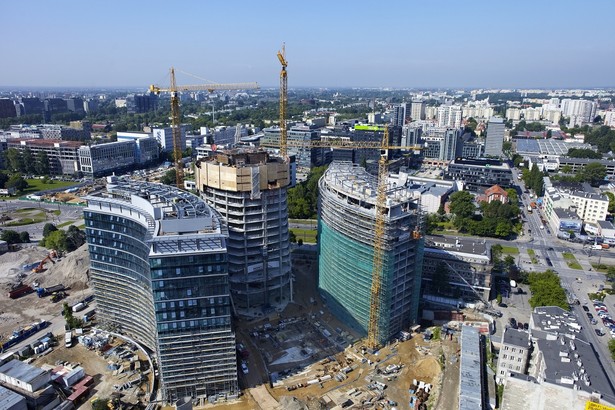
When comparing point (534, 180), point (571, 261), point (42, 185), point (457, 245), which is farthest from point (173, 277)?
point (534, 180)

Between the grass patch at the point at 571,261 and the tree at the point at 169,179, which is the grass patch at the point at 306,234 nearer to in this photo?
the grass patch at the point at 571,261

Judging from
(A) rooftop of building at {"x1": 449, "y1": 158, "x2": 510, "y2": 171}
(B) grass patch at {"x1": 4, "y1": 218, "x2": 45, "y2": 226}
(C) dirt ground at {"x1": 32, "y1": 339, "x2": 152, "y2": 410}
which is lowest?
(C) dirt ground at {"x1": 32, "y1": 339, "x2": 152, "y2": 410}

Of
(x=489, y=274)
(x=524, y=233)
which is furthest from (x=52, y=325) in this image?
(x=524, y=233)

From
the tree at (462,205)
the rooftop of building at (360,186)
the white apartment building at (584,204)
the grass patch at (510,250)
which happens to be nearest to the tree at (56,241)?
the rooftop of building at (360,186)

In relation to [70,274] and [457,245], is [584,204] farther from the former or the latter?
[70,274]

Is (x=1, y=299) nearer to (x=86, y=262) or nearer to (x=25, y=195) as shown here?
(x=86, y=262)

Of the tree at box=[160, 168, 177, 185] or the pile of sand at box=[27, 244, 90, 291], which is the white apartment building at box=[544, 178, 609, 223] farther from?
the tree at box=[160, 168, 177, 185]

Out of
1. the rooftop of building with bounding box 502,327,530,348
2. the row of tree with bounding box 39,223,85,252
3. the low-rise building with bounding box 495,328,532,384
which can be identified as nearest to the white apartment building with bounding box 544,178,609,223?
the rooftop of building with bounding box 502,327,530,348
